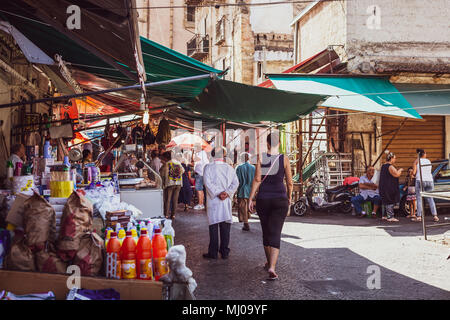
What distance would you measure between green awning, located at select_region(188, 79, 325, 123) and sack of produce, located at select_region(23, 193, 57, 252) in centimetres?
472

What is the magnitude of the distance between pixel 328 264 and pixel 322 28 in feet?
39.5

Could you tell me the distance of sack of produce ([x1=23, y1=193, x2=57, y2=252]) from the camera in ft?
11.5

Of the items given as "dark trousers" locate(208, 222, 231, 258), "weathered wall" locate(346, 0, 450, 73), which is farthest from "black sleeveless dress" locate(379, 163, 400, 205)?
"dark trousers" locate(208, 222, 231, 258)

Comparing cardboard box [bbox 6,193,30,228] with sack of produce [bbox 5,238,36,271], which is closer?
sack of produce [bbox 5,238,36,271]

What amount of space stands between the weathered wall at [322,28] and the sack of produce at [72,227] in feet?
41.3

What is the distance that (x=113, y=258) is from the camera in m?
3.65

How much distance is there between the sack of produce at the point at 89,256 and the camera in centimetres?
356

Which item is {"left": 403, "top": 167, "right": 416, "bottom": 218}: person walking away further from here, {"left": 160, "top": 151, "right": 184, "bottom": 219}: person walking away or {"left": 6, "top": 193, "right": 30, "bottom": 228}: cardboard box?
{"left": 6, "top": 193, "right": 30, "bottom": 228}: cardboard box

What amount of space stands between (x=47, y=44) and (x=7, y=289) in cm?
431

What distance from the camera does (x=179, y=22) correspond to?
127ft
